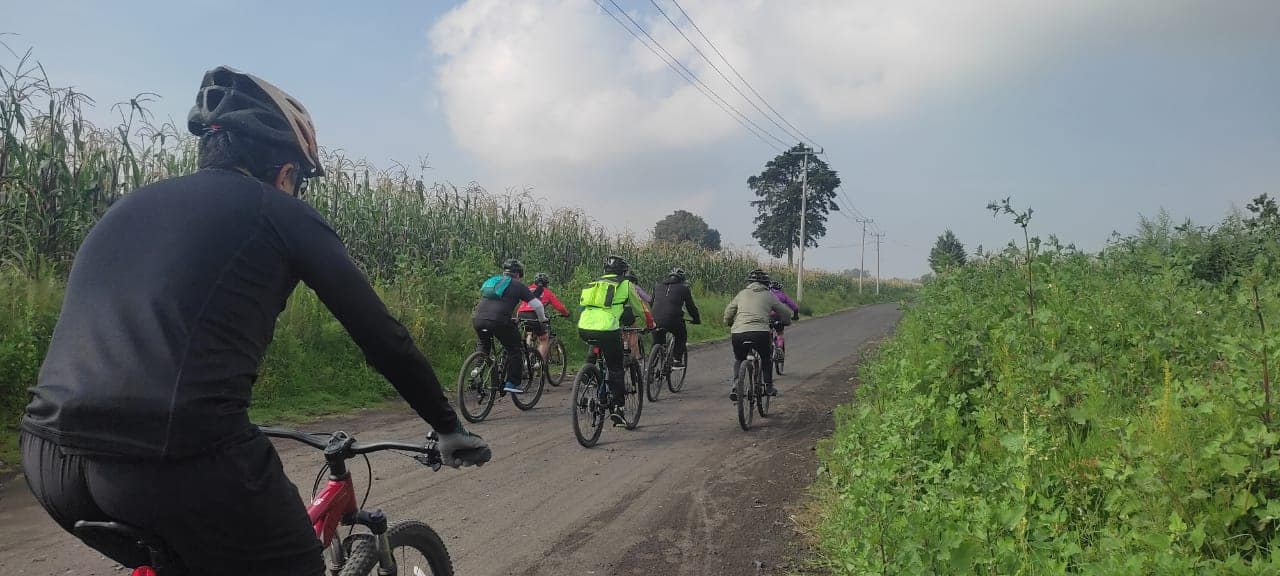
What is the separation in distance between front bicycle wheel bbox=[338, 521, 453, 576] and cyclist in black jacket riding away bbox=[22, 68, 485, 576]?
1.44 feet

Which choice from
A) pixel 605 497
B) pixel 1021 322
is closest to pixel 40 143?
pixel 605 497

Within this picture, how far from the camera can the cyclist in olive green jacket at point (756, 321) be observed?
9.66 m

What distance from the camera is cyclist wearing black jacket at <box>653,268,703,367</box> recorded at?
12.0m

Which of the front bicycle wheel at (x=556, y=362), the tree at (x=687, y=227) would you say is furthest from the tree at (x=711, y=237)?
the front bicycle wheel at (x=556, y=362)

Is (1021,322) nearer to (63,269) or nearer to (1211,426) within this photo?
(1211,426)

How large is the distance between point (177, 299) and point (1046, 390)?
563cm

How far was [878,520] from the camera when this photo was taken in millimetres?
4219

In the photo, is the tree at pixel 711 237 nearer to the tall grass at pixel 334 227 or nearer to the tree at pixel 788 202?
the tree at pixel 788 202

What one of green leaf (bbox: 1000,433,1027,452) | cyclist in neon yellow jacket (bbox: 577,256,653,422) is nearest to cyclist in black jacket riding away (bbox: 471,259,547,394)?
cyclist in neon yellow jacket (bbox: 577,256,653,422)

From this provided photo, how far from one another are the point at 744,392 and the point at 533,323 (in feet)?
10.9

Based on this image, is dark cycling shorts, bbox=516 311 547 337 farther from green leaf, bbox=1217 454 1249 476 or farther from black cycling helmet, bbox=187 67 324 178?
black cycling helmet, bbox=187 67 324 178

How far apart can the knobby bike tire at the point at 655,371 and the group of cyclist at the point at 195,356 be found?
9349mm

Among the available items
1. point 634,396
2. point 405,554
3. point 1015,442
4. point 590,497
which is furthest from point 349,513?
point 634,396

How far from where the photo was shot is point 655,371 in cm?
1166
